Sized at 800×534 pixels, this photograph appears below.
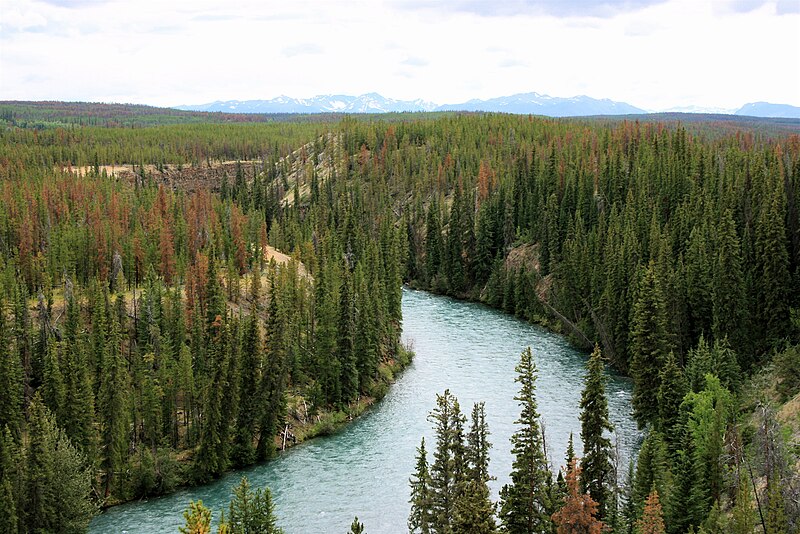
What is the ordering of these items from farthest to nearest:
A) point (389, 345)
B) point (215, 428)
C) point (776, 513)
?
point (389, 345) → point (215, 428) → point (776, 513)

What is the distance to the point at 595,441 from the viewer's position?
174 feet

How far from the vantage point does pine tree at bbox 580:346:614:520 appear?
5291 cm

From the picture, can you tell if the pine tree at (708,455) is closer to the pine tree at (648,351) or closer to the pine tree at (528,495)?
the pine tree at (528,495)

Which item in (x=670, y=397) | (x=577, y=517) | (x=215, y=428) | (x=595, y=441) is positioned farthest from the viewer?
(x=215, y=428)

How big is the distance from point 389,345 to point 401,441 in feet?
88.3

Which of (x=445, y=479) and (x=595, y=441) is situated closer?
(x=445, y=479)

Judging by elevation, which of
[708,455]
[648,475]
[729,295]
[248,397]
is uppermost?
[729,295]

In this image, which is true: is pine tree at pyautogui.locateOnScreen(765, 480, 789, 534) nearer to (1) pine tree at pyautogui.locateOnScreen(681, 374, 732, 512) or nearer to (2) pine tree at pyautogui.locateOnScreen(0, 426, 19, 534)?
(1) pine tree at pyautogui.locateOnScreen(681, 374, 732, 512)

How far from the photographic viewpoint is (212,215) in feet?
435

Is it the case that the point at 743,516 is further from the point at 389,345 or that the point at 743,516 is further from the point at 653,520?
the point at 389,345

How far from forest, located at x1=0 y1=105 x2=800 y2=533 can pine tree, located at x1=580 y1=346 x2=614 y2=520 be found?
142 millimetres

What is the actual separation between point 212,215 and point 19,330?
172 ft

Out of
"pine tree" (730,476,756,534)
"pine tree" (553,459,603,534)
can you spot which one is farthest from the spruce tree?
"pine tree" (553,459,603,534)

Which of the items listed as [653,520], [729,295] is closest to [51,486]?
[653,520]
